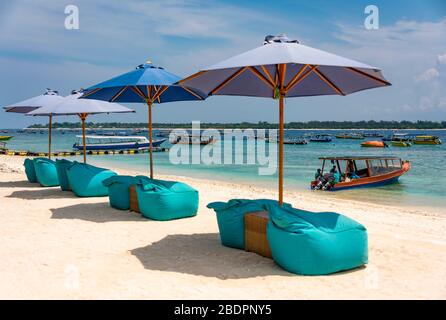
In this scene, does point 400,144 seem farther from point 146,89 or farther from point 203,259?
point 203,259

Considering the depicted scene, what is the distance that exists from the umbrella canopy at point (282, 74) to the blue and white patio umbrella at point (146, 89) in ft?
2.73

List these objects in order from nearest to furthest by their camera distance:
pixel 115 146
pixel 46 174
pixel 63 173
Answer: pixel 63 173 → pixel 46 174 → pixel 115 146

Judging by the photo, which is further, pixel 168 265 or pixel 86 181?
pixel 86 181

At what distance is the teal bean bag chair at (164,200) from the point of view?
22.1ft

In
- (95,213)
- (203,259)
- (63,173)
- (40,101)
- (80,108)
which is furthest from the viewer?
(40,101)

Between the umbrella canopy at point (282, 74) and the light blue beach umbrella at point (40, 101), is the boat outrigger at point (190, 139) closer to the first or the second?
the light blue beach umbrella at point (40, 101)

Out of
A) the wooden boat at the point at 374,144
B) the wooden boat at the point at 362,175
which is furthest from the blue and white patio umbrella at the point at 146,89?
the wooden boat at the point at 374,144

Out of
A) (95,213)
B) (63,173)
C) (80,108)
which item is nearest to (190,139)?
(63,173)

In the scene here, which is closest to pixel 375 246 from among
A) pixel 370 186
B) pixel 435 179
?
pixel 370 186

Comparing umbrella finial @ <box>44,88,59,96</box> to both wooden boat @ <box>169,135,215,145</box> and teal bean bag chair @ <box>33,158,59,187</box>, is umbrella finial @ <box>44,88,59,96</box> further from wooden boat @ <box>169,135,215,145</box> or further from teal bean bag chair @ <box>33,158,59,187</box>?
wooden boat @ <box>169,135,215,145</box>

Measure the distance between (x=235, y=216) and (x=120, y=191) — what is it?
3212 millimetres

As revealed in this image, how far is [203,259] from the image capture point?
15.8ft
